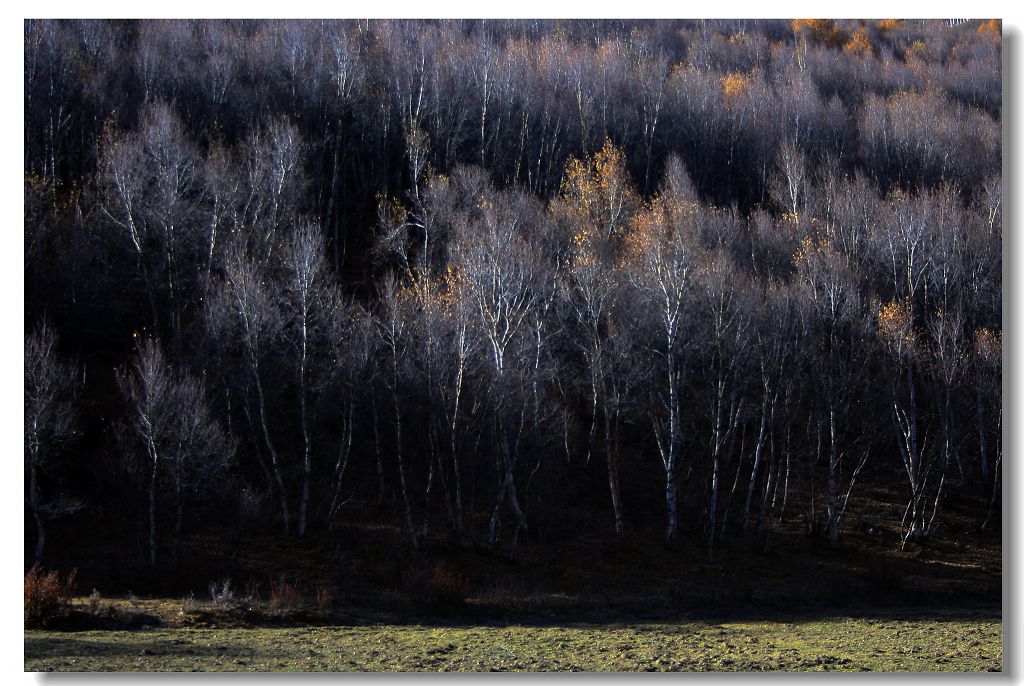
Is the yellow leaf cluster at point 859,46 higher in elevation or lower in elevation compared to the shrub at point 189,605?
higher

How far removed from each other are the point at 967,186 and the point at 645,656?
72.7 ft

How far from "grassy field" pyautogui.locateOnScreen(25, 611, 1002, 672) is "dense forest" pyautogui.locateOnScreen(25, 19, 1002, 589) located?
6.58 metres

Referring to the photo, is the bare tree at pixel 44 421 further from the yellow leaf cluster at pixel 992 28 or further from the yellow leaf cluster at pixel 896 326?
the yellow leaf cluster at pixel 896 326

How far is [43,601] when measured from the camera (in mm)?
14297

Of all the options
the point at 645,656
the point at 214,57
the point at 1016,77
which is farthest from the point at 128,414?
the point at 1016,77

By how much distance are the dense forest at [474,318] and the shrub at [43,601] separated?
13.6 ft

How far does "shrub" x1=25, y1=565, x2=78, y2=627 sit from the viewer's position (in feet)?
45.9

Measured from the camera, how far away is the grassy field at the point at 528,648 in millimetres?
12086

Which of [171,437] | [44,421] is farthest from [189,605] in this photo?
[44,421]

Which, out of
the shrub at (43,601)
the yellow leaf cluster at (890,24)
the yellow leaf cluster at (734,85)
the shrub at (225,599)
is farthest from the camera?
the yellow leaf cluster at (734,85)

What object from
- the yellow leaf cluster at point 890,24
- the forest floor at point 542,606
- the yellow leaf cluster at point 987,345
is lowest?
the forest floor at point 542,606

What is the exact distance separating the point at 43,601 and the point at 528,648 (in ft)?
25.8

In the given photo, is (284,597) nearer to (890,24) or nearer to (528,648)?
(528,648)

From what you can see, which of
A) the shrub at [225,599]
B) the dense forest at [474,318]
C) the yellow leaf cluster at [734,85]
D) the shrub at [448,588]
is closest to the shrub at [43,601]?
the shrub at [225,599]
